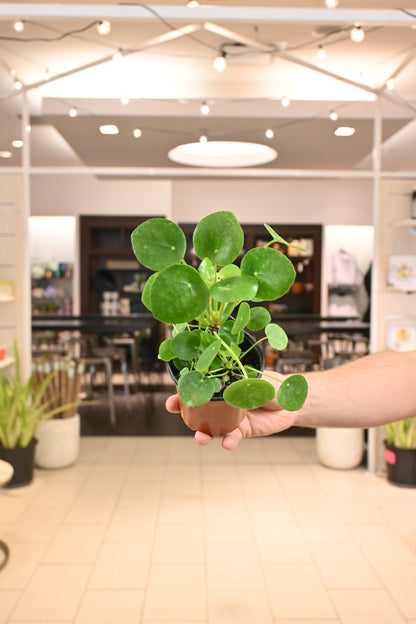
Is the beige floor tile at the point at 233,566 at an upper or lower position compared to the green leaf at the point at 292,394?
lower

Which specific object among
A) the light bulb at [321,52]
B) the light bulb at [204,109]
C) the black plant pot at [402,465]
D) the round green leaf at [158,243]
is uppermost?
the light bulb at [321,52]

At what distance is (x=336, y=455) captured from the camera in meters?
4.14

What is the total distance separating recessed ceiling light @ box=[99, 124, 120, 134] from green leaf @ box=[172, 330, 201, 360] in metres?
4.19

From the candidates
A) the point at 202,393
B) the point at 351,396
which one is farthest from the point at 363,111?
the point at 202,393

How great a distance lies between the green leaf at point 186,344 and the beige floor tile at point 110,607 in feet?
6.31

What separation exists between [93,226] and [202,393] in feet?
25.4

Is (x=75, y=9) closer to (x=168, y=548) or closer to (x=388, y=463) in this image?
(x=168, y=548)

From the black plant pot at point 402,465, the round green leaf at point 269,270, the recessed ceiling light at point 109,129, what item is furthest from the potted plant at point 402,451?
the round green leaf at point 269,270

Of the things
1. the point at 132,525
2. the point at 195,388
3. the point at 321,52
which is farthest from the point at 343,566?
the point at 321,52

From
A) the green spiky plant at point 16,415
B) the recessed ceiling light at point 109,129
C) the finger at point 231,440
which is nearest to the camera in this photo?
Result: the finger at point 231,440

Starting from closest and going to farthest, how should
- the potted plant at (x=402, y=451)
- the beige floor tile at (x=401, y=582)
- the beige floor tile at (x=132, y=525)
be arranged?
1. the beige floor tile at (x=401, y=582)
2. the beige floor tile at (x=132, y=525)
3. the potted plant at (x=402, y=451)

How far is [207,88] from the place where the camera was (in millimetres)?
4637

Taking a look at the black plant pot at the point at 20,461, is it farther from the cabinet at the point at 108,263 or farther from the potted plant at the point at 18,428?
the cabinet at the point at 108,263

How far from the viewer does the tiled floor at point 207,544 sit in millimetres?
2383
